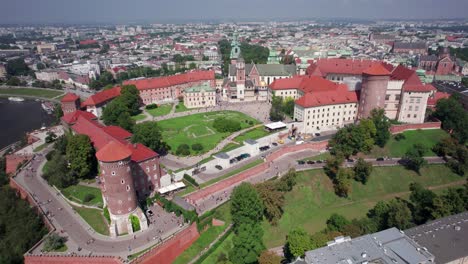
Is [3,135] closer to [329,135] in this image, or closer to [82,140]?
[82,140]

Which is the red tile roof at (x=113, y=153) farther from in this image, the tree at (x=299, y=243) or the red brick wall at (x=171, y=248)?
the tree at (x=299, y=243)

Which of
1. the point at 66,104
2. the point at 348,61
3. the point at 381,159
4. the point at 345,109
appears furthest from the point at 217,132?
the point at 348,61

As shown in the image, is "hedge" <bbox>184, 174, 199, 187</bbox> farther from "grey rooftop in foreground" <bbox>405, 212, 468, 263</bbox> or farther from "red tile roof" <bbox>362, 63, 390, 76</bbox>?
"red tile roof" <bbox>362, 63, 390, 76</bbox>

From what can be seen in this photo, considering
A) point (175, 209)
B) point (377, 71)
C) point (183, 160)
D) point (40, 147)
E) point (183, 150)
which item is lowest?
point (40, 147)

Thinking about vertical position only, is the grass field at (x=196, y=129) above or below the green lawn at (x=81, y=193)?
above

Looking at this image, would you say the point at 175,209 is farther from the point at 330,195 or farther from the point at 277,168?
the point at 330,195

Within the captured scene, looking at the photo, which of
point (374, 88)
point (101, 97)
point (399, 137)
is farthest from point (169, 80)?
point (399, 137)

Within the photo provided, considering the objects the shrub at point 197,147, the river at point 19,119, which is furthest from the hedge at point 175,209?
the river at point 19,119
